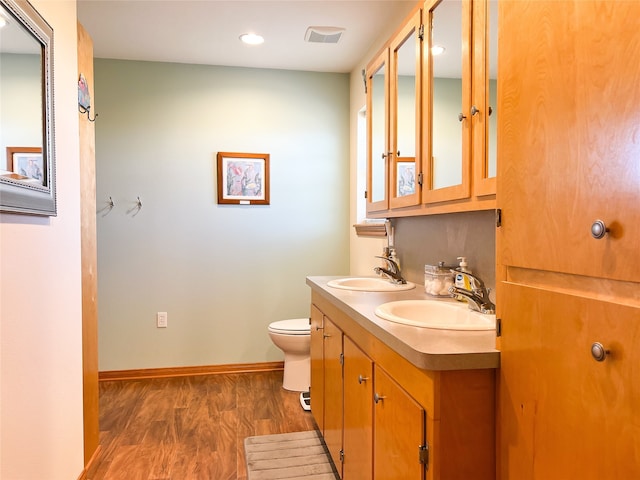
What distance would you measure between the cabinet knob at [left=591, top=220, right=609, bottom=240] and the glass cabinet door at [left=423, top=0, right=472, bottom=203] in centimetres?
75

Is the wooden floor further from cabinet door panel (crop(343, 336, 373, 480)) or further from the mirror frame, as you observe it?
the mirror frame

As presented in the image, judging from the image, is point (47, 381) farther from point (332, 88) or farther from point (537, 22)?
point (332, 88)

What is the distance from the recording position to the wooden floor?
83.3 inches

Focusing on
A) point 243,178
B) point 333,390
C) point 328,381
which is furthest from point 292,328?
point 243,178

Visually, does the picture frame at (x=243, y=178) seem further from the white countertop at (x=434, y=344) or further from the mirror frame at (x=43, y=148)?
the white countertop at (x=434, y=344)

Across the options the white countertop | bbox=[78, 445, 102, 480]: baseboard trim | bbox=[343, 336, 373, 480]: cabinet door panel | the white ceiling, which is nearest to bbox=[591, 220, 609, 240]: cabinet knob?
the white countertop

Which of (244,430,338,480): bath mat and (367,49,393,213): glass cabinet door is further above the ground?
(367,49,393,213): glass cabinet door

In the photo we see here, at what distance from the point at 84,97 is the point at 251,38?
1.30 metres

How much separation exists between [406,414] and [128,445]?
183 centimetres

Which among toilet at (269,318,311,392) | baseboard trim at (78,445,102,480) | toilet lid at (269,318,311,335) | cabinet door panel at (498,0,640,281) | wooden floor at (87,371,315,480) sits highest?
cabinet door panel at (498,0,640,281)

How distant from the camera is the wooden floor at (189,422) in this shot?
2115mm

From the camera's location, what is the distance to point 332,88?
3.56 m

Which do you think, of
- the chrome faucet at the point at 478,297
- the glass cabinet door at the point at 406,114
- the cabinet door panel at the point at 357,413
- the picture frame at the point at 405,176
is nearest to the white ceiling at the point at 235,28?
the glass cabinet door at the point at 406,114

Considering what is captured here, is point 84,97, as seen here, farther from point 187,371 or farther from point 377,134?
point 187,371
